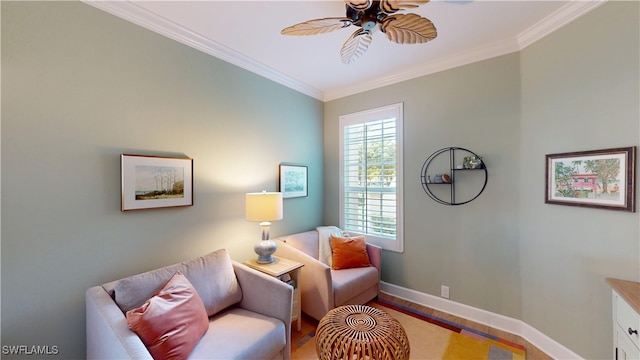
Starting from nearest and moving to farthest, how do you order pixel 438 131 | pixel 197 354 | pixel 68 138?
pixel 197 354, pixel 68 138, pixel 438 131

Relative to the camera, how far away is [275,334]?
1572 millimetres

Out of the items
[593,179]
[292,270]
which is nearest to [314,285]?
[292,270]

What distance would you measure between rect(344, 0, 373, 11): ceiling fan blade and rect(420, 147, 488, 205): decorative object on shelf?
1.73 meters

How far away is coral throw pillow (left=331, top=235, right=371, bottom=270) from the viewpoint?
263 cm

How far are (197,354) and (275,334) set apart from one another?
47 centimetres

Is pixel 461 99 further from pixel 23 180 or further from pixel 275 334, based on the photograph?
pixel 23 180

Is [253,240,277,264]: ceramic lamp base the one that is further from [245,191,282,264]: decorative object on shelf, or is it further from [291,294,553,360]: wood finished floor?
[291,294,553,360]: wood finished floor

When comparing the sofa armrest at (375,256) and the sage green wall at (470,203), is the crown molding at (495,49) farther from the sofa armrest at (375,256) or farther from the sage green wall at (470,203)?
the sofa armrest at (375,256)

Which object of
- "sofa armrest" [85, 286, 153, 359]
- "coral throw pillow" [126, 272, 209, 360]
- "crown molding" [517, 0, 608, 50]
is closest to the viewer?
"sofa armrest" [85, 286, 153, 359]

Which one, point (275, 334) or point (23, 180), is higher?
point (23, 180)

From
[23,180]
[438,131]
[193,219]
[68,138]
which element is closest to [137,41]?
[68,138]

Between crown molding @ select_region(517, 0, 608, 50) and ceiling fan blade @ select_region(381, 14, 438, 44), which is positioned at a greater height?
crown molding @ select_region(517, 0, 608, 50)

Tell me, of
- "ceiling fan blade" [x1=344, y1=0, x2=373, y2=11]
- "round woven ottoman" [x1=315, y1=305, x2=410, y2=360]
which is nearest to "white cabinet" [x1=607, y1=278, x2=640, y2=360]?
"round woven ottoman" [x1=315, y1=305, x2=410, y2=360]

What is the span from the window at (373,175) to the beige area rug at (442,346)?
2.86 ft
